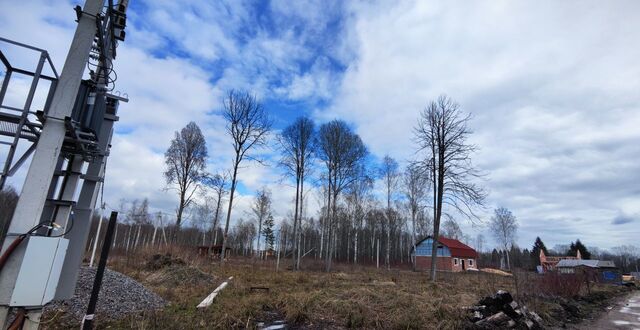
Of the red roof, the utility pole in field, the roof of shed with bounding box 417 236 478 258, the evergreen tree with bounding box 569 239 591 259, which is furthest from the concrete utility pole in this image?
the evergreen tree with bounding box 569 239 591 259

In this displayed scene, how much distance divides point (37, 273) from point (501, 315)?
33.0 ft

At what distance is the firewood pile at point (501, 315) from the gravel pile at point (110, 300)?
870 centimetres

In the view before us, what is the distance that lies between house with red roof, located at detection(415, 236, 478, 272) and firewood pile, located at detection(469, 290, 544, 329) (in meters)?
39.7

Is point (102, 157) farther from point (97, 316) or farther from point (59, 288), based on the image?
point (97, 316)

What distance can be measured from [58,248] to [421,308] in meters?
8.55

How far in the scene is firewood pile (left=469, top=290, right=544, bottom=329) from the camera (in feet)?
28.3

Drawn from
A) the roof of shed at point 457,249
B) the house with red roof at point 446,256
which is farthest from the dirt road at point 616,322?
the roof of shed at point 457,249

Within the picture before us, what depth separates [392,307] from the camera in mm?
9453

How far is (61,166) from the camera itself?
4.84 metres

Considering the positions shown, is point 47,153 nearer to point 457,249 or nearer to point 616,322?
point 616,322

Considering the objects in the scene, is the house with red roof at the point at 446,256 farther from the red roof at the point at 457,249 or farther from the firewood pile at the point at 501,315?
the firewood pile at the point at 501,315

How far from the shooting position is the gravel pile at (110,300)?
283 inches

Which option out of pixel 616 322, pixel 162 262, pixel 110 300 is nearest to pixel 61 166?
pixel 110 300

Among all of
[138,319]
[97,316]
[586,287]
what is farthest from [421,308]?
[586,287]
